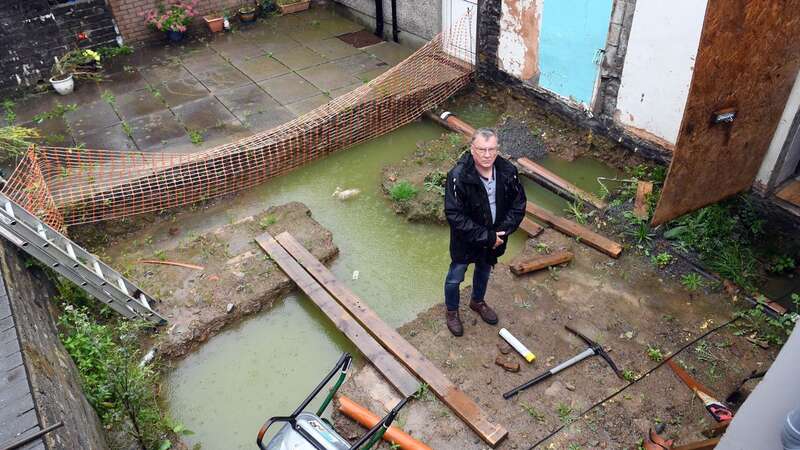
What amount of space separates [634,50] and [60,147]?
7.75m

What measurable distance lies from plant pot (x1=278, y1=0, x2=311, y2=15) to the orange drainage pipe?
9929 mm

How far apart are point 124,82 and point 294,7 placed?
13.9 feet

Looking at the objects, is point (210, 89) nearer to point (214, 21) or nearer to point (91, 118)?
point (91, 118)

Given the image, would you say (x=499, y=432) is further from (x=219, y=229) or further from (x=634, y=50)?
(x=634, y=50)

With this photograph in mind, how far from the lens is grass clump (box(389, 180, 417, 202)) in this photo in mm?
6496

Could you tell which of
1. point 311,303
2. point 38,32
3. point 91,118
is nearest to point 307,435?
A: point 311,303

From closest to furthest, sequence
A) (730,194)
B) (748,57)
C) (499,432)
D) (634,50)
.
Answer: (499,432) → (748,57) → (730,194) → (634,50)

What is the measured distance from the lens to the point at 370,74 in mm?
9344

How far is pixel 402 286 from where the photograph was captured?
5652 mm

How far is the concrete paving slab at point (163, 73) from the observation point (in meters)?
9.55

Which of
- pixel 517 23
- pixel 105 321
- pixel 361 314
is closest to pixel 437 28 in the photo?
pixel 517 23

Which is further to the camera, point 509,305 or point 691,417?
point 509,305

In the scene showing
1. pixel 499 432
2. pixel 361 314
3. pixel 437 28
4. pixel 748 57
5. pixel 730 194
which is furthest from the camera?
pixel 437 28

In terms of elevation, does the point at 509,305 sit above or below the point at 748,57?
below
